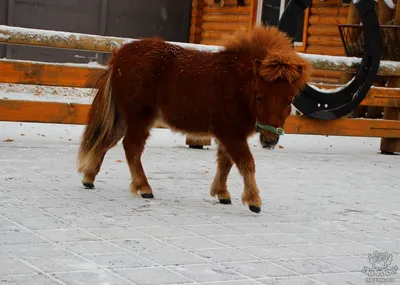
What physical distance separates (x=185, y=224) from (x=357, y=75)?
18.1 ft

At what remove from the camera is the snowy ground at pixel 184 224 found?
3.76 metres

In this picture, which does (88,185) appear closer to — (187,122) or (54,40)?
(187,122)

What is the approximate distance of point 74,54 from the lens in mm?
17922

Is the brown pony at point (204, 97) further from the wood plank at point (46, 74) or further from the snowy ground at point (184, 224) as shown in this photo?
the wood plank at point (46, 74)

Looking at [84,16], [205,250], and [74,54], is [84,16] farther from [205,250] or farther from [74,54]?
[205,250]

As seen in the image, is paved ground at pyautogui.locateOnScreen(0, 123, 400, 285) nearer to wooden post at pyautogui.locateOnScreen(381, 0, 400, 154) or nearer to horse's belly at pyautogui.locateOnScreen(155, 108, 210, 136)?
horse's belly at pyautogui.locateOnScreen(155, 108, 210, 136)

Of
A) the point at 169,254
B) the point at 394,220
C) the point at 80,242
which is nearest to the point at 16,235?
the point at 80,242

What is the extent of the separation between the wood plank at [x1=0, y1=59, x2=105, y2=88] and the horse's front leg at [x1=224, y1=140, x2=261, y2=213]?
3.24 metres

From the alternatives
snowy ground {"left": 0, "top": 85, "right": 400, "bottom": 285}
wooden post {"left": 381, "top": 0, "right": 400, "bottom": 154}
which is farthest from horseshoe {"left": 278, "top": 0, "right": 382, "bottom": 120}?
snowy ground {"left": 0, "top": 85, "right": 400, "bottom": 285}

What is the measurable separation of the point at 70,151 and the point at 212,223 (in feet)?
11.5

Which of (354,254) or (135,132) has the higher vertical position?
(135,132)

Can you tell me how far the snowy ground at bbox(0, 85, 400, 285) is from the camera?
12.3 feet

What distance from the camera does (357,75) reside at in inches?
384

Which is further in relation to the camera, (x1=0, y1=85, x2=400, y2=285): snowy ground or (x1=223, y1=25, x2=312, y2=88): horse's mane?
(x1=223, y1=25, x2=312, y2=88): horse's mane
